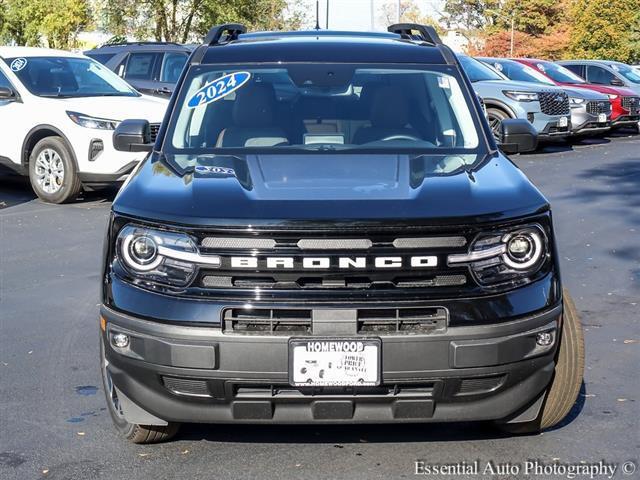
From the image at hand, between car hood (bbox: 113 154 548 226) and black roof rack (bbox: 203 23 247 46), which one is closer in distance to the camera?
car hood (bbox: 113 154 548 226)

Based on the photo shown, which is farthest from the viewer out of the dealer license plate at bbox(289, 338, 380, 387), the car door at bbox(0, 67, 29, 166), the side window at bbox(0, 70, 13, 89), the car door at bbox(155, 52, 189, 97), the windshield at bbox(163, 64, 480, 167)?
the car door at bbox(155, 52, 189, 97)

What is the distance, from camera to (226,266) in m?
3.95

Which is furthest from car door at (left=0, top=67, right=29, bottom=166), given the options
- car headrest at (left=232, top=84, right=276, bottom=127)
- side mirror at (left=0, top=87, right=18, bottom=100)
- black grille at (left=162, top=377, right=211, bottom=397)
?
black grille at (left=162, top=377, right=211, bottom=397)

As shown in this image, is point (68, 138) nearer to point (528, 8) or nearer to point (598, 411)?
point (598, 411)

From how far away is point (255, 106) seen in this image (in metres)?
5.44

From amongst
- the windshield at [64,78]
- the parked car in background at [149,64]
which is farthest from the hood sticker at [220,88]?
the parked car in background at [149,64]

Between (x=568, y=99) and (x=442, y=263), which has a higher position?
(x=442, y=263)

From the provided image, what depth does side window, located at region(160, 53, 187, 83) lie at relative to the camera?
658 inches

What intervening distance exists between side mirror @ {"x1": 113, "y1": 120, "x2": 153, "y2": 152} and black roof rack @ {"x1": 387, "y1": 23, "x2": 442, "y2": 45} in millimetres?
1706

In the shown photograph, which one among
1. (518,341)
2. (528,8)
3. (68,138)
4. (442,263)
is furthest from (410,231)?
(528,8)

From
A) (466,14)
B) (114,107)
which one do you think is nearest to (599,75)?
(114,107)

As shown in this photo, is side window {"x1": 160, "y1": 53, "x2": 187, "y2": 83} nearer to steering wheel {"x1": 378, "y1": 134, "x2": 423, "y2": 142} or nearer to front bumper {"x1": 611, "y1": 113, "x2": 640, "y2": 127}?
front bumper {"x1": 611, "y1": 113, "x2": 640, "y2": 127}

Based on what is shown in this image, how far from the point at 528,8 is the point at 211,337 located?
60.8 m

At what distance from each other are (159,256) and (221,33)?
2.40 metres
